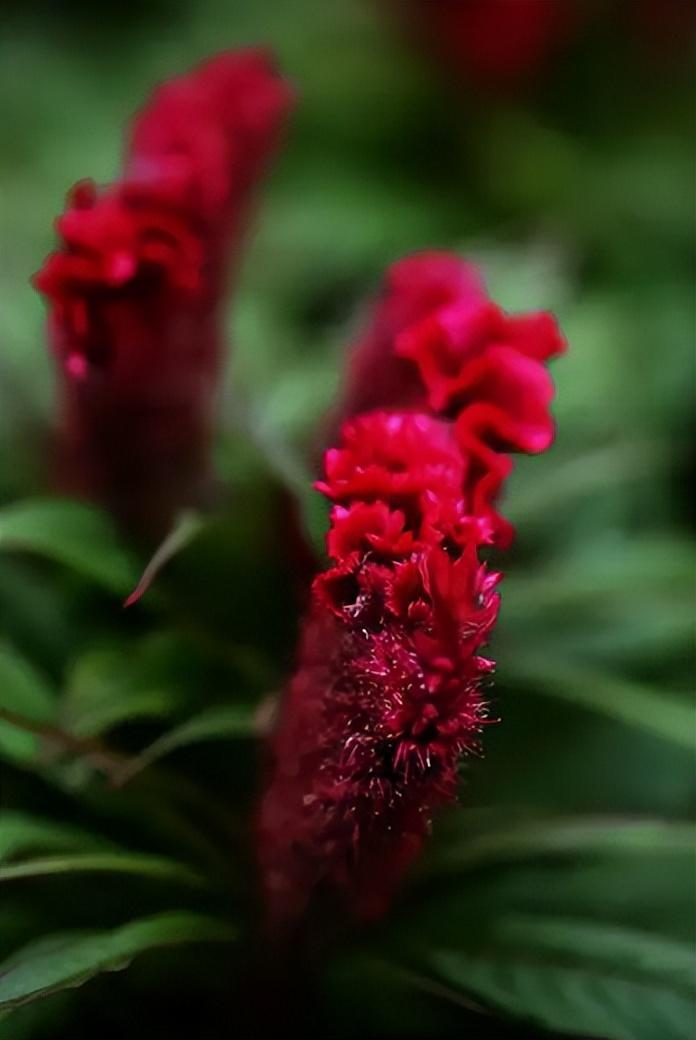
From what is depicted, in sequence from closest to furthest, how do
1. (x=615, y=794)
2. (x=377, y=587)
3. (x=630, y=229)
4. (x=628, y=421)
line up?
(x=377, y=587) → (x=615, y=794) → (x=628, y=421) → (x=630, y=229)

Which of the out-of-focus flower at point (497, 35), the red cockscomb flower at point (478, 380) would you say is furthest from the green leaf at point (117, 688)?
the out-of-focus flower at point (497, 35)

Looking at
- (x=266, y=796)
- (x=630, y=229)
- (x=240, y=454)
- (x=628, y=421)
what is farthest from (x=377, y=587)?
(x=630, y=229)

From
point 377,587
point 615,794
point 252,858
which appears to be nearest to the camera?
point 377,587

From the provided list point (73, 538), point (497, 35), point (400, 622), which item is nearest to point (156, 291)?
point (73, 538)

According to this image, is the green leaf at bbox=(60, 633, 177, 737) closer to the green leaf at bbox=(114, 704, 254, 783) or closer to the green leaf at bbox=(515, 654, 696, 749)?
the green leaf at bbox=(114, 704, 254, 783)

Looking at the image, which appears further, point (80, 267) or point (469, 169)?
point (469, 169)

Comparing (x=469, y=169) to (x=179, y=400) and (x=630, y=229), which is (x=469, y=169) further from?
(x=179, y=400)

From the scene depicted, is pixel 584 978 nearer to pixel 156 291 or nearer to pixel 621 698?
pixel 621 698

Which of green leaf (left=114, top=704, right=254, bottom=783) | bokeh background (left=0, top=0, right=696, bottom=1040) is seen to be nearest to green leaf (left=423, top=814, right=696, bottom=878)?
bokeh background (left=0, top=0, right=696, bottom=1040)
